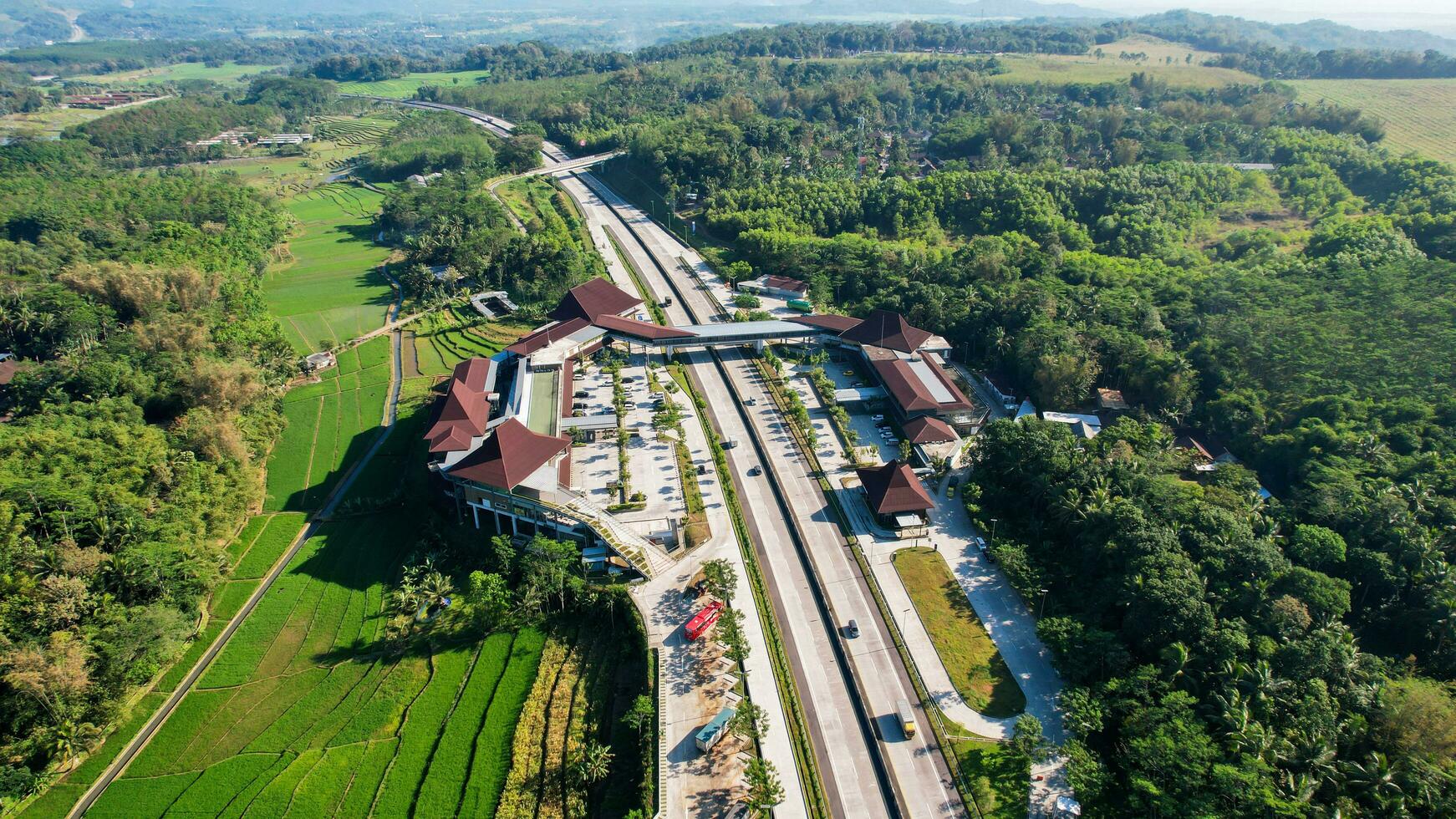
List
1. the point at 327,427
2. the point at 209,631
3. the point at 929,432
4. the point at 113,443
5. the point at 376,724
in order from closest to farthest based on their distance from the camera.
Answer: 1. the point at 376,724
2. the point at 209,631
3. the point at 113,443
4. the point at 929,432
5. the point at 327,427

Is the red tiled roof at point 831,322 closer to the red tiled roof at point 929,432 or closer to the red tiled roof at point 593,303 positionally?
the red tiled roof at point 929,432

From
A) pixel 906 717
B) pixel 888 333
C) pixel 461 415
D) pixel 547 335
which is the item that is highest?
pixel 547 335

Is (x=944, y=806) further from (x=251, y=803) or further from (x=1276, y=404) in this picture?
(x=1276, y=404)

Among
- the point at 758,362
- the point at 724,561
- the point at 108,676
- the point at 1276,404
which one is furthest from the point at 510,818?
the point at 1276,404

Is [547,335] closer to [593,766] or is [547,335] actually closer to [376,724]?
[376,724]

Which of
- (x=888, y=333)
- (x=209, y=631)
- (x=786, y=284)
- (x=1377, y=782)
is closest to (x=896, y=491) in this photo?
(x=888, y=333)

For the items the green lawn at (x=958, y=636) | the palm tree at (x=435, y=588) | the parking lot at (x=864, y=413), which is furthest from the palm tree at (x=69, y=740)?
the parking lot at (x=864, y=413)
